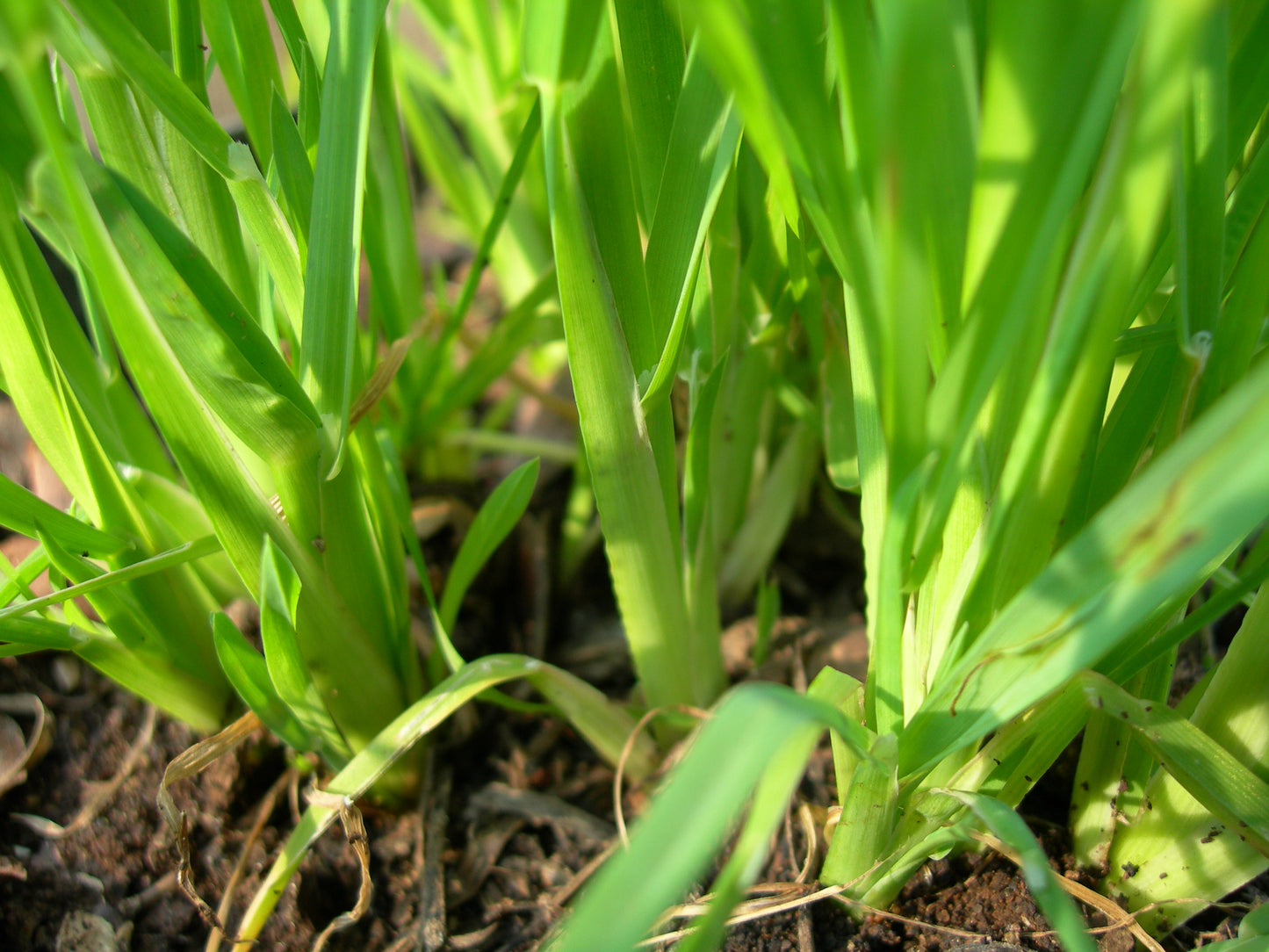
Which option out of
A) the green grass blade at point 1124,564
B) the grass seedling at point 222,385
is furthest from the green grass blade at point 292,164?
the green grass blade at point 1124,564

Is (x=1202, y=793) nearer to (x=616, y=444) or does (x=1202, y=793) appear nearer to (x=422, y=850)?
(x=616, y=444)

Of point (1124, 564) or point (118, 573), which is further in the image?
point (118, 573)

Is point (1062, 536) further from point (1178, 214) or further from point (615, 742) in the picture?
point (615, 742)

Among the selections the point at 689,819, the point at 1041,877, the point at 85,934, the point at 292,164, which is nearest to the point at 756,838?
the point at 689,819

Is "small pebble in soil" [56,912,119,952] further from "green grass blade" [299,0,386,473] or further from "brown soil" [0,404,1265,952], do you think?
"green grass blade" [299,0,386,473]

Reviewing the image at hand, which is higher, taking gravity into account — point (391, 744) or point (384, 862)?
point (391, 744)

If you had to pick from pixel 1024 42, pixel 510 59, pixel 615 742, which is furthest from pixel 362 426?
pixel 510 59

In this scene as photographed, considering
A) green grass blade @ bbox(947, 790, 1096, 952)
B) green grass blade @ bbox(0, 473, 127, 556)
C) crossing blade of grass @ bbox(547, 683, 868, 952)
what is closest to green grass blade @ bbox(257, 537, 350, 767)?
green grass blade @ bbox(0, 473, 127, 556)

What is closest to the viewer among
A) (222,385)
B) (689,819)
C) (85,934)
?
(689,819)

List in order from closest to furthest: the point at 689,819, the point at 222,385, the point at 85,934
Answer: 1. the point at 689,819
2. the point at 222,385
3. the point at 85,934
